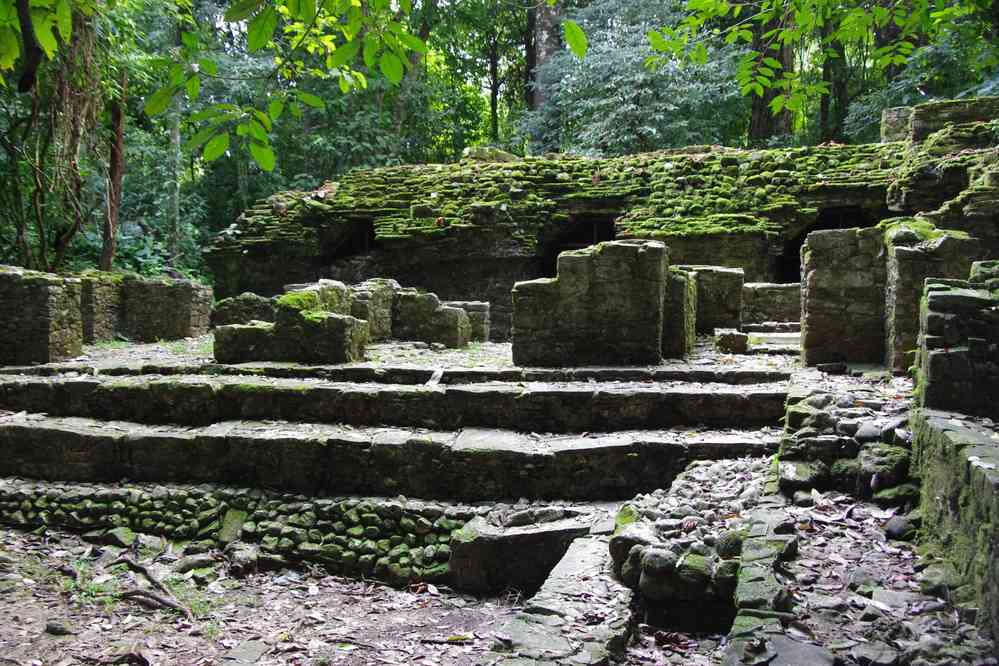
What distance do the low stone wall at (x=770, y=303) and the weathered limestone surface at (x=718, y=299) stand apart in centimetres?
102

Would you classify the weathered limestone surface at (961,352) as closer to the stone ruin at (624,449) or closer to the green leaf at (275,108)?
the stone ruin at (624,449)

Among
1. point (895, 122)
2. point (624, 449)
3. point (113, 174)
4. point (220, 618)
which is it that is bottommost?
point (220, 618)

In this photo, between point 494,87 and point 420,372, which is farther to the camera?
point 494,87

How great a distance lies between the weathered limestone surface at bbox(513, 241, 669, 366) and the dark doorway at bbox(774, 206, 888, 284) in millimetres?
7140

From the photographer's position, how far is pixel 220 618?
17.4 ft

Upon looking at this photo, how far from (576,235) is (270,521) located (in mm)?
11319

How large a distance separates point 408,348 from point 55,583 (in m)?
5.35

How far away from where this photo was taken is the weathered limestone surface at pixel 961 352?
13.7 feet

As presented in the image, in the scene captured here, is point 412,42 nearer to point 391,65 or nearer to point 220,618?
point 391,65

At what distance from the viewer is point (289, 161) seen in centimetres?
2219

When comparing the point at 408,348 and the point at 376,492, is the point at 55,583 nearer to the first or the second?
the point at 376,492

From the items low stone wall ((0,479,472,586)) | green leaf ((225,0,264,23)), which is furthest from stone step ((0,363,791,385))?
green leaf ((225,0,264,23))

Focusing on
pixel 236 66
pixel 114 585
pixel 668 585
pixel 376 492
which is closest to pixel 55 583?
pixel 114 585

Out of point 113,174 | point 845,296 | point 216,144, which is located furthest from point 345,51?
point 113,174
